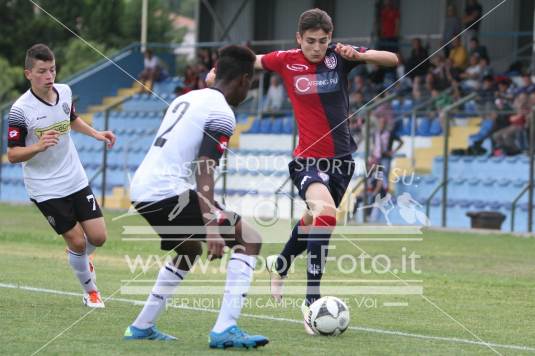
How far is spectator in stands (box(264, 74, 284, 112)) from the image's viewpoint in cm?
2583

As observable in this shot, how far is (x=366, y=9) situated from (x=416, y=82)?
653 cm

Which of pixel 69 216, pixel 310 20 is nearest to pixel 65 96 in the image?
pixel 69 216

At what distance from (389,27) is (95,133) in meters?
18.2

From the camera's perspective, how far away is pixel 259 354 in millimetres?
7012

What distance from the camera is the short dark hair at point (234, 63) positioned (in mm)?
7094

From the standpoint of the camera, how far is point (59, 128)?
30.7ft

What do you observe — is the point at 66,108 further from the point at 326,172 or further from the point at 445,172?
the point at 445,172

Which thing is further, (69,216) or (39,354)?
(69,216)

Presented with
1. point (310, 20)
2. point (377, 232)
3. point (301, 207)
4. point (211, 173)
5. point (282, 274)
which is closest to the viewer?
point (211, 173)

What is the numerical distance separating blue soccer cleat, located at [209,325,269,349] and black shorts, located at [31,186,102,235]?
267 cm

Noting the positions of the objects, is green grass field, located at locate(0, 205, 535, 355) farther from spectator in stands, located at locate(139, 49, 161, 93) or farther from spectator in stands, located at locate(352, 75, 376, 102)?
spectator in stands, located at locate(139, 49, 161, 93)

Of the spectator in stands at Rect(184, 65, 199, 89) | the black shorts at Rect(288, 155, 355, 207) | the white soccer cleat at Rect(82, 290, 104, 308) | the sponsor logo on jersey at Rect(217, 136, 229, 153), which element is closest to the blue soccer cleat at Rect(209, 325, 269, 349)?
the sponsor logo on jersey at Rect(217, 136, 229, 153)

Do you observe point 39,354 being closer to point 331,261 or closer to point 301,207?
point 331,261

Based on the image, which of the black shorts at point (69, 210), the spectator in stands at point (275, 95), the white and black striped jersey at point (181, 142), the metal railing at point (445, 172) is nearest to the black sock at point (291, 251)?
the black shorts at point (69, 210)
